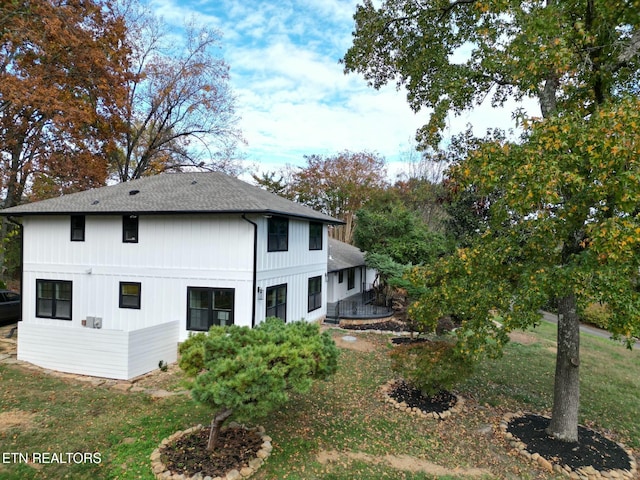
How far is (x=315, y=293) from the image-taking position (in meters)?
16.1

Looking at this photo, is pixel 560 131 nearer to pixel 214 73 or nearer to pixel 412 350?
pixel 412 350

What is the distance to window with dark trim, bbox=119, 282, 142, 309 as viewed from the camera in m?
12.2

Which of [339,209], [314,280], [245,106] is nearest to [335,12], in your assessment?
[314,280]

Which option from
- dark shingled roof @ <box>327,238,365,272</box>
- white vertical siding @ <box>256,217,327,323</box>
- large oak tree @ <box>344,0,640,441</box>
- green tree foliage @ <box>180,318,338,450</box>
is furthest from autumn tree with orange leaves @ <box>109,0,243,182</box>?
green tree foliage @ <box>180,318,338,450</box>

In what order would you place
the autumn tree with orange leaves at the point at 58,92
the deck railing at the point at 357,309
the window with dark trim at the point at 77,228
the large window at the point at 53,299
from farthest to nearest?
the deck railing at the point at 357,309 → the autumn tree with orange leaves at the point at 58,92 → the large window at the point at 53,299 → the window with dark trim at the point at 77,228

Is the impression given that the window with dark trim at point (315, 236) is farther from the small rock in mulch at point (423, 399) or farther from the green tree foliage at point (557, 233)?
the green tree foliage at point (557, 233)

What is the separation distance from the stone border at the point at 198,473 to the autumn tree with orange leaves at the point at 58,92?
1507 centimetres

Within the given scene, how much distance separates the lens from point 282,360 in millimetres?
5062

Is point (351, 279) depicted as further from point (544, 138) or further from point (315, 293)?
point (544, 138)

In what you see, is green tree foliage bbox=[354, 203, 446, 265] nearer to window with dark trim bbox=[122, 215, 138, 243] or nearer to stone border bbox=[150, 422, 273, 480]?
window with dark trim bbox=[122, 215, 138, 243]

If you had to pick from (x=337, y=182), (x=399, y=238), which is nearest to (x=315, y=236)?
(x=399, y=238)

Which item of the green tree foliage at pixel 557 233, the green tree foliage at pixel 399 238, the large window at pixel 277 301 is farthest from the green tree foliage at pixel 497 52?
the green tree foliage at pixel 399 238

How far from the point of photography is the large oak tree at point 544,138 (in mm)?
4637

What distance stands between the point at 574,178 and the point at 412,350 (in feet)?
16.2
